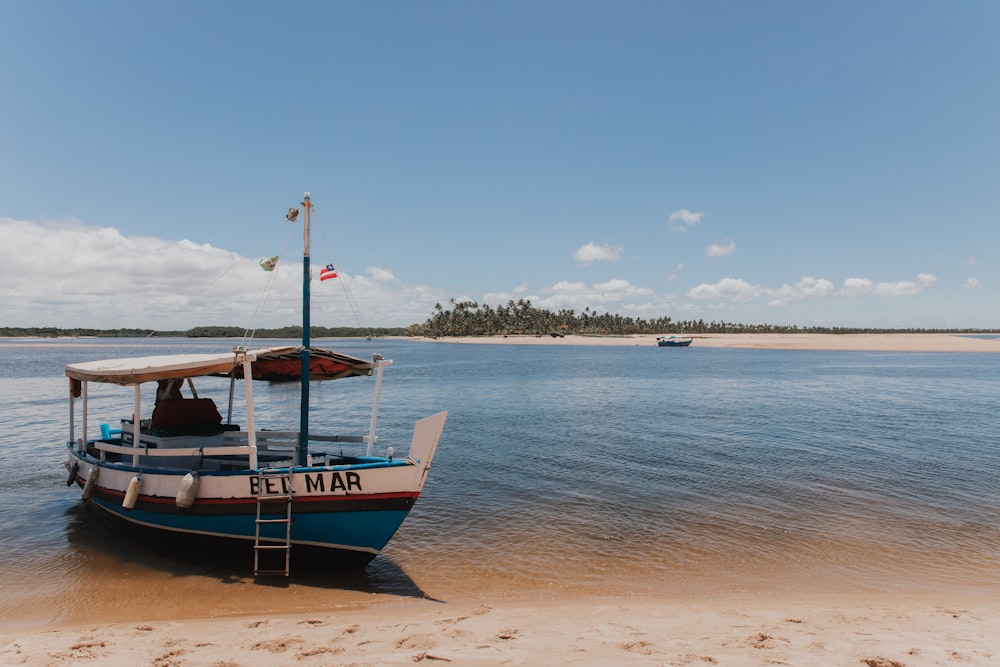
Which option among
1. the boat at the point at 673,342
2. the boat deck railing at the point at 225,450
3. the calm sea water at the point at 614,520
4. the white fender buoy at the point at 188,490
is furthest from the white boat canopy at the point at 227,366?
the boat at the point at 673,342

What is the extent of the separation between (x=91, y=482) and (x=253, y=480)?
5.14 m

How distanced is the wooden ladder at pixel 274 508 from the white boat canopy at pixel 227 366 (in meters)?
2.14

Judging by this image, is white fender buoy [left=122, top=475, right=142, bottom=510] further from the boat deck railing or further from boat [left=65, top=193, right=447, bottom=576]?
the boat deck railing

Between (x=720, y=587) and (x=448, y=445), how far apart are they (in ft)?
45.5

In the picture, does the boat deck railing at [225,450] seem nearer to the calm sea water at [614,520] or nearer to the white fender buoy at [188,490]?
the white fender buoy at [188,490]

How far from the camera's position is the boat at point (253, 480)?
31.8 feet

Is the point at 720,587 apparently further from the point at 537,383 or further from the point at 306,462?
the point at 537,383

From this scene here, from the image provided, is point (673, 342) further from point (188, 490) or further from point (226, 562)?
point (188, 490)

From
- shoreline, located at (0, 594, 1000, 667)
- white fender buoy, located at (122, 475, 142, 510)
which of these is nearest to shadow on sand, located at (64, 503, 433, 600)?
white fender buoy, located at (122, 475, 142, 510)

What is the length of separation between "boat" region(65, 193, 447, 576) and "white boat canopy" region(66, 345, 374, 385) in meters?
0.03

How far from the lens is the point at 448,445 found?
22.1 metres

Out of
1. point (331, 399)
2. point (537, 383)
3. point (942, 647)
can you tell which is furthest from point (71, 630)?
point (537, 383)

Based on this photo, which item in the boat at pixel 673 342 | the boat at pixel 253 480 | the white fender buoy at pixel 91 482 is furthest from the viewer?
the boat at pixel 673 342

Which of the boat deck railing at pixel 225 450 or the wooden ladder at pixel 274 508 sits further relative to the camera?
the boat deck railing at pixel 225 450
